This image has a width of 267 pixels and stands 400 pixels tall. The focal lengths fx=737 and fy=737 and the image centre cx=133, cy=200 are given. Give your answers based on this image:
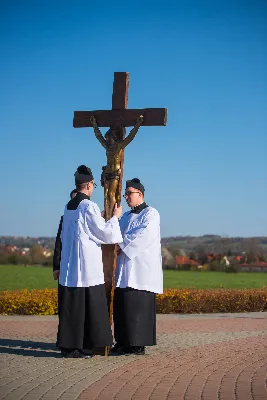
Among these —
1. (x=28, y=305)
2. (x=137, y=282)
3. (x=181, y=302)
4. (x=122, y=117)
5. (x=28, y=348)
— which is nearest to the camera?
(x=137, y=282)

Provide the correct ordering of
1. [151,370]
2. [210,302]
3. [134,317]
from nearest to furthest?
[151,370] → [134,317] → [210,302]

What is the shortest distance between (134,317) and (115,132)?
2331 mm

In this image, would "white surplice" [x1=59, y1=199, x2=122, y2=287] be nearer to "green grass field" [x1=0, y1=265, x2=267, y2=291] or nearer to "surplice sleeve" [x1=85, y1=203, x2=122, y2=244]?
"surplice sleeve" [x1=85, y1=203, x2=122, y2=244]

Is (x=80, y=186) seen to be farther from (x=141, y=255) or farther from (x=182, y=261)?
(x=182, y=261)

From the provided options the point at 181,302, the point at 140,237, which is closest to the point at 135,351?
the point at 140,237

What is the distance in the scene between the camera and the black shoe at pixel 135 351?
29.1ft

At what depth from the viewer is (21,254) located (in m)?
42.8

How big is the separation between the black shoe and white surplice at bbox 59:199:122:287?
3.09 feet

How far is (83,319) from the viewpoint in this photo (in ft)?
28.1

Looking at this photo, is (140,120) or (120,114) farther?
(120,114)

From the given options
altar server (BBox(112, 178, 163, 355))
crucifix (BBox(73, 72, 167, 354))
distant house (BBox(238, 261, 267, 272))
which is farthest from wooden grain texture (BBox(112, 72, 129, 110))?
distant house (BBox(238, 261, 267, 272))

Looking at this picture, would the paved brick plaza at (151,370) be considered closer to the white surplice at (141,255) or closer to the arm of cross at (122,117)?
the white surplice at (141,255)

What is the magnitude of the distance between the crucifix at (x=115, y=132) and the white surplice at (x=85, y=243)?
12.0 inches

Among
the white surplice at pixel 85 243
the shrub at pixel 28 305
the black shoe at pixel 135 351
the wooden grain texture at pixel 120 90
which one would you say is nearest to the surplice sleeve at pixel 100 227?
the white surplice at pixel 85 243
